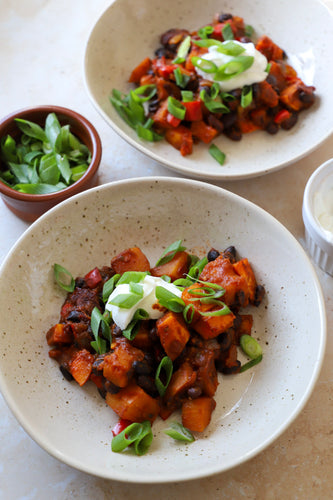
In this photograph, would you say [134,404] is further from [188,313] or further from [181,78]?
[181,78]

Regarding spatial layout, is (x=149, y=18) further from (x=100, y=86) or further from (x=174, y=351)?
(x=174, y=351)

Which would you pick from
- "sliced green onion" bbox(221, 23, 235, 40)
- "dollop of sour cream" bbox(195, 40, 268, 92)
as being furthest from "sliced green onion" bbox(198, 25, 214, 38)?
"dollop of sour cream" bbox(195, 40, 268, 92)

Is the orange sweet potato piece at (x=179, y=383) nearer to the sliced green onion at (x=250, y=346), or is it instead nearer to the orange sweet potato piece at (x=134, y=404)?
the orange sweet potato piece at (x=134, y=404)

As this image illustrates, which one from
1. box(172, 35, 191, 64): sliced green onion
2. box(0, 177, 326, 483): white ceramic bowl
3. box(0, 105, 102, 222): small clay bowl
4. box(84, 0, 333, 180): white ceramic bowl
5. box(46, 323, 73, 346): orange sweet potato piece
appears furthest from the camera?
box(172, 35, 191, 64): sliced green onion

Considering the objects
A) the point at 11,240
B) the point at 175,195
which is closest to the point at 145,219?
the point at 175,195

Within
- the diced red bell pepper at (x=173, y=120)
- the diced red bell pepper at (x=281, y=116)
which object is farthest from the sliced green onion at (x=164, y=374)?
the diced red bell pepper at (x=281, y=116)

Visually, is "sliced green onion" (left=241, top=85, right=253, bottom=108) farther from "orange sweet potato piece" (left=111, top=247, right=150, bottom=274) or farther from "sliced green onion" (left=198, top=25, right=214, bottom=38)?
"orange sweet potato piece" (left=111, top=247, right=150, bottom=274)
